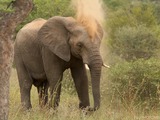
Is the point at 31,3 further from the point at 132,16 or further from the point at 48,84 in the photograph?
the point at 132,16

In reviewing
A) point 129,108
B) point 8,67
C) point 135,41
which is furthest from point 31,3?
point 135,41

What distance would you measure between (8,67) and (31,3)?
2.66 ft

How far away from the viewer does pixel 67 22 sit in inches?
444

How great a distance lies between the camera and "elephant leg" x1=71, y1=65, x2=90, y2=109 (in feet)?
37.0

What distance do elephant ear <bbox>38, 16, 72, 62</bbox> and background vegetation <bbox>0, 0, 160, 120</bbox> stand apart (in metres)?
0.97

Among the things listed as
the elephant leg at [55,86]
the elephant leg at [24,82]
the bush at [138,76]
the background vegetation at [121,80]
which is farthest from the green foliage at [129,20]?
the elephant leg at [55,86]

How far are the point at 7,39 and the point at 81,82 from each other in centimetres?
419

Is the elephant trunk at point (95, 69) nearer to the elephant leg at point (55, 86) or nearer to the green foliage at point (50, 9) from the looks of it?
the elephant leg at point (55, 86)

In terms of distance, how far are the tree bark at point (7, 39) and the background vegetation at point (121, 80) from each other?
1.43 ft

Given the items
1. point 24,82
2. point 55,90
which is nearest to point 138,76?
point 24,82

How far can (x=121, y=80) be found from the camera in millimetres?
13805

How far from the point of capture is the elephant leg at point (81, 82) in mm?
11274

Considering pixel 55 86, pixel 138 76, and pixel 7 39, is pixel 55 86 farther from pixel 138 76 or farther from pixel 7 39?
pixel 7 39

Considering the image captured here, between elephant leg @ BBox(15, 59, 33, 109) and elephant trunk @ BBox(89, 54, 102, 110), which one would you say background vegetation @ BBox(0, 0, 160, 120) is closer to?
elephant leg @ BBox(15, 59, 33, 109)
